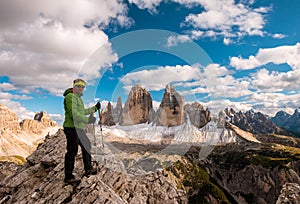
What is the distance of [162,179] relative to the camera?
22.4 meters

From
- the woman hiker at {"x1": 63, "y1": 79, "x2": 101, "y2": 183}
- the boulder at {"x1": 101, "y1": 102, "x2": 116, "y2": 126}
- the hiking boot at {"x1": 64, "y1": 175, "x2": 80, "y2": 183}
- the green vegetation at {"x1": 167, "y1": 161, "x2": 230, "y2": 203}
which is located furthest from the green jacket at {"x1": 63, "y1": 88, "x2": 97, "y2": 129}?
the green vegetation at {"x1": 167, "y1": 161, "x2": 230, "y2": 203}

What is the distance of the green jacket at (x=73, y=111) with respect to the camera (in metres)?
12.6

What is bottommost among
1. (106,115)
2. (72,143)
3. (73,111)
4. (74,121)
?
(72,143)

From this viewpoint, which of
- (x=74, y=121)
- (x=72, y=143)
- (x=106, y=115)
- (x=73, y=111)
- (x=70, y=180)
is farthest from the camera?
(x=106, y=115)

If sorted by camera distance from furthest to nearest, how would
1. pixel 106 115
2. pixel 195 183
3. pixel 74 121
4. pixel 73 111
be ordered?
pixel 195 183 < pixel 106 115 < pixel 74 121 < pixel 73 111

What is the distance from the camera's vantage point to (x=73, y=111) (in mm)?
12484

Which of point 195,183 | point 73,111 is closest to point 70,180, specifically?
point 73,111

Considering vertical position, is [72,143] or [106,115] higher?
[106,115]

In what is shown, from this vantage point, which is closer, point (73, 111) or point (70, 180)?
point (73, 111)

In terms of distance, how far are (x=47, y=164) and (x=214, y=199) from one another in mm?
149389

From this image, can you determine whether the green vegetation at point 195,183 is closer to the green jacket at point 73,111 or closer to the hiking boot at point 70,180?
the hiking boot at point 70,180

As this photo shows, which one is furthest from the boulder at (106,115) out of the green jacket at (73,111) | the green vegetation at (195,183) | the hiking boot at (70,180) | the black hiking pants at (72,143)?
the green vegetation at (195,183)

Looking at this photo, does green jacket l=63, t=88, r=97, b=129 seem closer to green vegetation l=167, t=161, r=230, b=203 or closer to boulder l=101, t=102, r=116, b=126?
boulder l=101, t=102, r=116, b=126

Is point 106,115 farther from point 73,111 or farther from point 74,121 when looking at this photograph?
point 73,111
